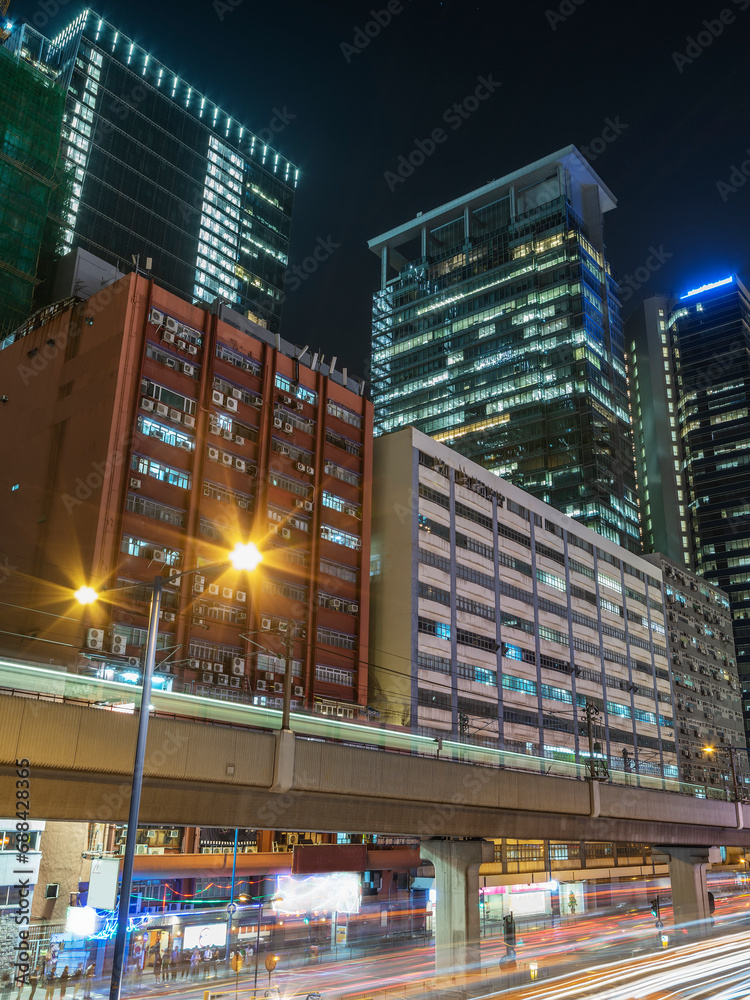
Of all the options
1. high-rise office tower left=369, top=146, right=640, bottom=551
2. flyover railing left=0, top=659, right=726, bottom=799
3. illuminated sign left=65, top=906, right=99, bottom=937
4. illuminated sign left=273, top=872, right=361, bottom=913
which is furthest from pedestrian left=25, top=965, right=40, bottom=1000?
high-rise office tower left=369, top=146, right=640, bottom=551

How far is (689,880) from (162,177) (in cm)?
14487

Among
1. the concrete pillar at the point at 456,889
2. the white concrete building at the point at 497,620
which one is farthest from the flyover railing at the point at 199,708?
the white concrete building at the point at 497,620

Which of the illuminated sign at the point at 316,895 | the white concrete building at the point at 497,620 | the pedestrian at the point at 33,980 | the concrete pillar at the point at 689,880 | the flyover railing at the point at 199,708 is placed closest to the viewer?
the flyover railing at the point at 199,708

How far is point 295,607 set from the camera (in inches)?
2667

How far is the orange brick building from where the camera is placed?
191 feet

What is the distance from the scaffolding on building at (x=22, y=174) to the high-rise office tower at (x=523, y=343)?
85737 mm

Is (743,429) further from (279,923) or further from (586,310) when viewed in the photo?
(279,923)

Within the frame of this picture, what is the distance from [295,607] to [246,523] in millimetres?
7978

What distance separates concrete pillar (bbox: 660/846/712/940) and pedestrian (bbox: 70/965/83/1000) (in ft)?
131

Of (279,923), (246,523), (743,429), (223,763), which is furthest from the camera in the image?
(743,429)

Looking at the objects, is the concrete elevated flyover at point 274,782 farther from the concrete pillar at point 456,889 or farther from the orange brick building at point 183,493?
the orange brick building at point 183,493

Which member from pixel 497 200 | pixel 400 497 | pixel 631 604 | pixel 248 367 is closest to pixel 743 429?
pixel 497 200

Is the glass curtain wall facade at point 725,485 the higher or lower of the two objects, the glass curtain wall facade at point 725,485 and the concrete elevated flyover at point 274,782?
the higher

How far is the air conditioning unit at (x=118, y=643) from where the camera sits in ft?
180
